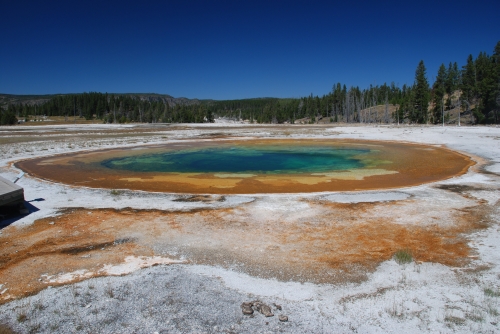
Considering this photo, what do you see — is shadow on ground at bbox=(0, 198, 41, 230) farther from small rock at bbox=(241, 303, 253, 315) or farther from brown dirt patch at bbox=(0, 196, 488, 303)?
small rock at bbox=(241, 303, 253, 315)

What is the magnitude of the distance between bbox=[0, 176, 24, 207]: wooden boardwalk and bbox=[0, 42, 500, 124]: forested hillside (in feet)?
197

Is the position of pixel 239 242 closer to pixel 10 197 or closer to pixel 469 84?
pixel 10 197

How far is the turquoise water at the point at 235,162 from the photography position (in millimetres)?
17203

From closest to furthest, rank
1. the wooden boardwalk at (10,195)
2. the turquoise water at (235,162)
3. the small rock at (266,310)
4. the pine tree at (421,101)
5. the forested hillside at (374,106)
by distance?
the small rock at (266,310)
the wooden boardwalk at (10,195)
the turquoise water at (235,162)
the forested hillside at (374,106)
the pine tree at (421,101)

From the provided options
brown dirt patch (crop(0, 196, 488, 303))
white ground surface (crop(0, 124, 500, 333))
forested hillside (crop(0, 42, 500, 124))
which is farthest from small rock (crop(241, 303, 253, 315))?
forested hillside (crop(0, 42, 500, 124))

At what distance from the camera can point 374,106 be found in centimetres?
10288

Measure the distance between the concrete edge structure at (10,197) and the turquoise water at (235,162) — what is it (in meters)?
8.65

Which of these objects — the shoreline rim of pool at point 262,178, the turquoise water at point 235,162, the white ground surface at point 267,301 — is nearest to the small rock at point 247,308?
the white ground surface at point 267,301

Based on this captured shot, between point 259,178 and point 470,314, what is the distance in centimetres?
1067

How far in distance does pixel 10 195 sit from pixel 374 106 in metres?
107

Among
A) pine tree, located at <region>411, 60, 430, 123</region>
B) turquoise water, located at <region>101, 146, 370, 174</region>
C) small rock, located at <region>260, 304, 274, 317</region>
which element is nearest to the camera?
small rock, located at <region>260, 304, 274, 317</region>

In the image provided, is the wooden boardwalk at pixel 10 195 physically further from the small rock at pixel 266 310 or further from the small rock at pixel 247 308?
the small rock at pixel 266 310

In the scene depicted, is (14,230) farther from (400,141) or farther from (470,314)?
(400,141)

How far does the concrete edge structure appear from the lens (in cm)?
762
